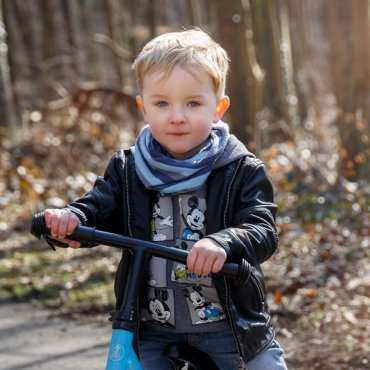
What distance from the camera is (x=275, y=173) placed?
33.5ft

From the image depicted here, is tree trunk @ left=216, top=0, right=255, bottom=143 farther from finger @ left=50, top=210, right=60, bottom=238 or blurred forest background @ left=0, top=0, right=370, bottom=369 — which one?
finger @ left=50, top=210, right=60, bottom=238

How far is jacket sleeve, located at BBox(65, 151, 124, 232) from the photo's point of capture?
129 inches

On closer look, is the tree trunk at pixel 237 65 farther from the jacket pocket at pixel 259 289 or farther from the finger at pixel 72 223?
the finger at pixel 72 223

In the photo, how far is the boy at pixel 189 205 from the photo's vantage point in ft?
10.5

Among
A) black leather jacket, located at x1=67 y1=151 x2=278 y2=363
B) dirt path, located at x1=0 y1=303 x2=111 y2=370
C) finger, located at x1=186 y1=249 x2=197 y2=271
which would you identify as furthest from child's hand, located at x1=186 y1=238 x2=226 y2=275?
dirt path, located at x1=0 y1=303 x2=111 y2=370

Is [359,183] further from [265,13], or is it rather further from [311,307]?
[265,13]

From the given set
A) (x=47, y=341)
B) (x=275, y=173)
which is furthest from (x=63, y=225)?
(x=275, y=173)

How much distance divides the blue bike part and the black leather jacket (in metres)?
0.40

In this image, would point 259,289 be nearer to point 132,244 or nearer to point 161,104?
point 132,244

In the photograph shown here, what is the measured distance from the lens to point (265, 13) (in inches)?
547

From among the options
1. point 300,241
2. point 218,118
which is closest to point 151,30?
point 300,241

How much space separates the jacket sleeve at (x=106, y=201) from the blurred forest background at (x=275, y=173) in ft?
4.42

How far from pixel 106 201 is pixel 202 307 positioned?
0.54 metres

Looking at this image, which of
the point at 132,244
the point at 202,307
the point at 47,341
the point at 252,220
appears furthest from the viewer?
the point at 47,341
